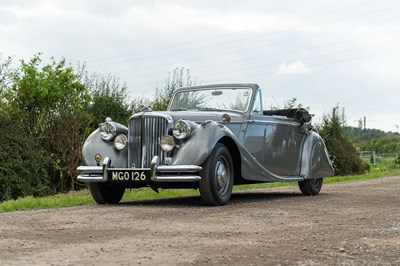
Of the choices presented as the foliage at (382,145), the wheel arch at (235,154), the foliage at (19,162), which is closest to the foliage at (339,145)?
the foliage at (19,162)

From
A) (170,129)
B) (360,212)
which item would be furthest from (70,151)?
(360,212)

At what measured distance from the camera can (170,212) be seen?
8.31 metres

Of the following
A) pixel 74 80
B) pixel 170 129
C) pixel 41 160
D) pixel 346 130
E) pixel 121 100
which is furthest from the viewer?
pixel 346 130

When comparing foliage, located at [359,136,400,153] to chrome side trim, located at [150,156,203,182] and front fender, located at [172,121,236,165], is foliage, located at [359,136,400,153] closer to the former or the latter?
front fender, located at [172,121,236,165]

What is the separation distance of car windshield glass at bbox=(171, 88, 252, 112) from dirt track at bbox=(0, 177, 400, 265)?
2.09m

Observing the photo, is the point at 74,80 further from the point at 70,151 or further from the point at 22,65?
the point at 70,151

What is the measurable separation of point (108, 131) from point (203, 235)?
411cm

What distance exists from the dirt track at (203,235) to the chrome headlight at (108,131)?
103 cm

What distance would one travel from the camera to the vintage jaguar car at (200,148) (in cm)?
904

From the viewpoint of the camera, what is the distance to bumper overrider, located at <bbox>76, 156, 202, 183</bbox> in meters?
8.84

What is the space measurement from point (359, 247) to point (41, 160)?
11.6 m

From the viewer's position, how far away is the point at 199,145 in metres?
9.02

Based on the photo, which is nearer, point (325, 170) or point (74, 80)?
point (325, 170)

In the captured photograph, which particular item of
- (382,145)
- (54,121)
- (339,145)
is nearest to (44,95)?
(54,121)
